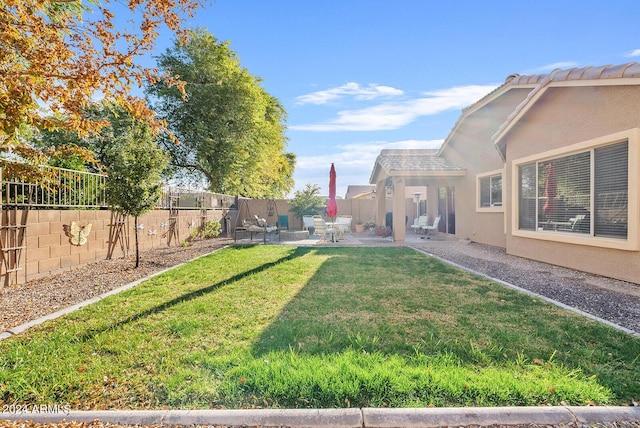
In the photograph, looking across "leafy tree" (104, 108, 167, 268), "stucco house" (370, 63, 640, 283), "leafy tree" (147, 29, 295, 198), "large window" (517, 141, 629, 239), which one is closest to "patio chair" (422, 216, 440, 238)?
"stucco house" (370, 63, 640, 283)

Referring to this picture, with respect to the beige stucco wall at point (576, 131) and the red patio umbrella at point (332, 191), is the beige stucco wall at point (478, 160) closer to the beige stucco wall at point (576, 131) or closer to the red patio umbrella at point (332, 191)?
the beige stucco wall at point (576, 131)

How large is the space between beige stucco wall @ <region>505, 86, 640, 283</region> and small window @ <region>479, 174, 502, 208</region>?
1844mm

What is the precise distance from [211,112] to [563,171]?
63.3 ft

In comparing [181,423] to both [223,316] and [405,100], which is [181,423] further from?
[405,100]

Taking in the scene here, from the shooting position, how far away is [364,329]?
169 inches

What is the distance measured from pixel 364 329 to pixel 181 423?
2405 millimetres

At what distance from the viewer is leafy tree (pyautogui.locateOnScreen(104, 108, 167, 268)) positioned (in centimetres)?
827

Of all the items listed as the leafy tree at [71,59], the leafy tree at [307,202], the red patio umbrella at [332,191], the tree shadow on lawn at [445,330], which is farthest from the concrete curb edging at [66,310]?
the leafy tree at [307,202]

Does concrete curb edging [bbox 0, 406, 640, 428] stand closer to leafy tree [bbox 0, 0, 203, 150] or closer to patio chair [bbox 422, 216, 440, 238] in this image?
leafy tree [bbox 0, 0, 203, 150]

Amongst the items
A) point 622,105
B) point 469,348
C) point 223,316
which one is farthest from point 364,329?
point 622,105

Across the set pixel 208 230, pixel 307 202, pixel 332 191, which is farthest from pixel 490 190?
pixel 208 230

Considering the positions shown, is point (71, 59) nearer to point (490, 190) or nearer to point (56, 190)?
point (56, 190)

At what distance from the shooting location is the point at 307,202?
1964 centimetres

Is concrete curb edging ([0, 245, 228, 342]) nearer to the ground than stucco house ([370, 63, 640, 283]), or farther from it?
nearer to the ground
